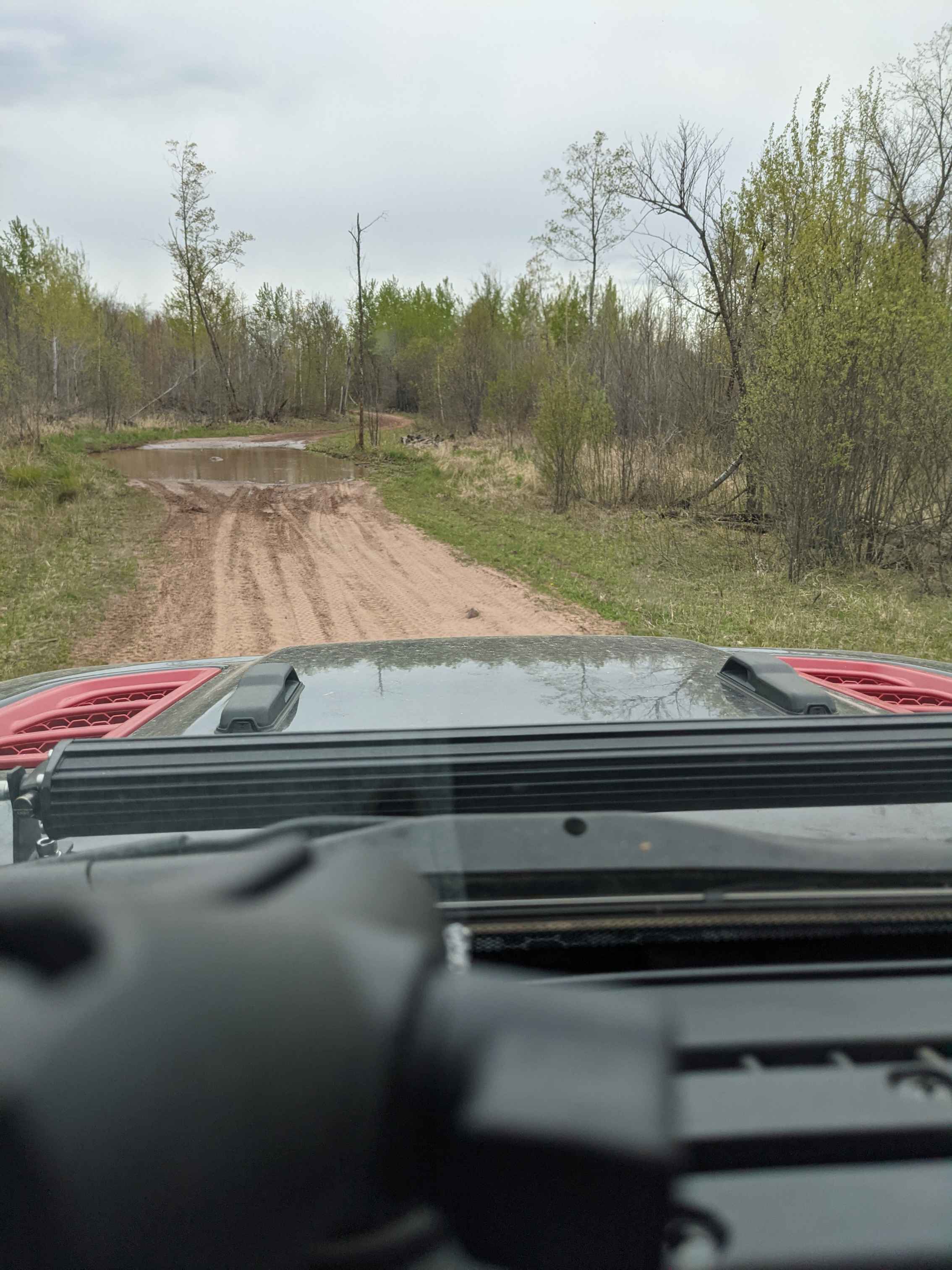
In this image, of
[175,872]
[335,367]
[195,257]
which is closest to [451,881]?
[175,872]

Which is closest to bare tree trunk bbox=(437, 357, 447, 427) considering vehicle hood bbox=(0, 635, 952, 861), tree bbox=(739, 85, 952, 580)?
tree bbox=(739, 85, 952, 580)

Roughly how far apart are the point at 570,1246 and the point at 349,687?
1.87m

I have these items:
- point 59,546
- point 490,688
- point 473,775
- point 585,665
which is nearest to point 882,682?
point 585,665

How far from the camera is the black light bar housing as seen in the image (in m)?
1.22

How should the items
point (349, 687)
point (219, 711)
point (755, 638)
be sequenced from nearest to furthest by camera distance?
1. point (219, 711)
2. point (349, 687)
3. point (755, 638)

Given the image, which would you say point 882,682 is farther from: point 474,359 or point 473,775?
point 474,359

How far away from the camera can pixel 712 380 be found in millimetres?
17781

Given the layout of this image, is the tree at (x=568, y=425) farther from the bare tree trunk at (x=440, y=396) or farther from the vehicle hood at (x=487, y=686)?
the bare tree trunk at (x=440, y=396)

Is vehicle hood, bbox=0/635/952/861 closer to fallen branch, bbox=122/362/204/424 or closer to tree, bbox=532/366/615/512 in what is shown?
tree, bbox=532/366/615/512

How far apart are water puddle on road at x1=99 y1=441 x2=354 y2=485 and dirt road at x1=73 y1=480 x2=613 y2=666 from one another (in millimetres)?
6168

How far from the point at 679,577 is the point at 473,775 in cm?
1144

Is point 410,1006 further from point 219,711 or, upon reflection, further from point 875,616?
point 875,616

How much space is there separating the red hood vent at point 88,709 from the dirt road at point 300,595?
3503 millimetres

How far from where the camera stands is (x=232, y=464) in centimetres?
2575
